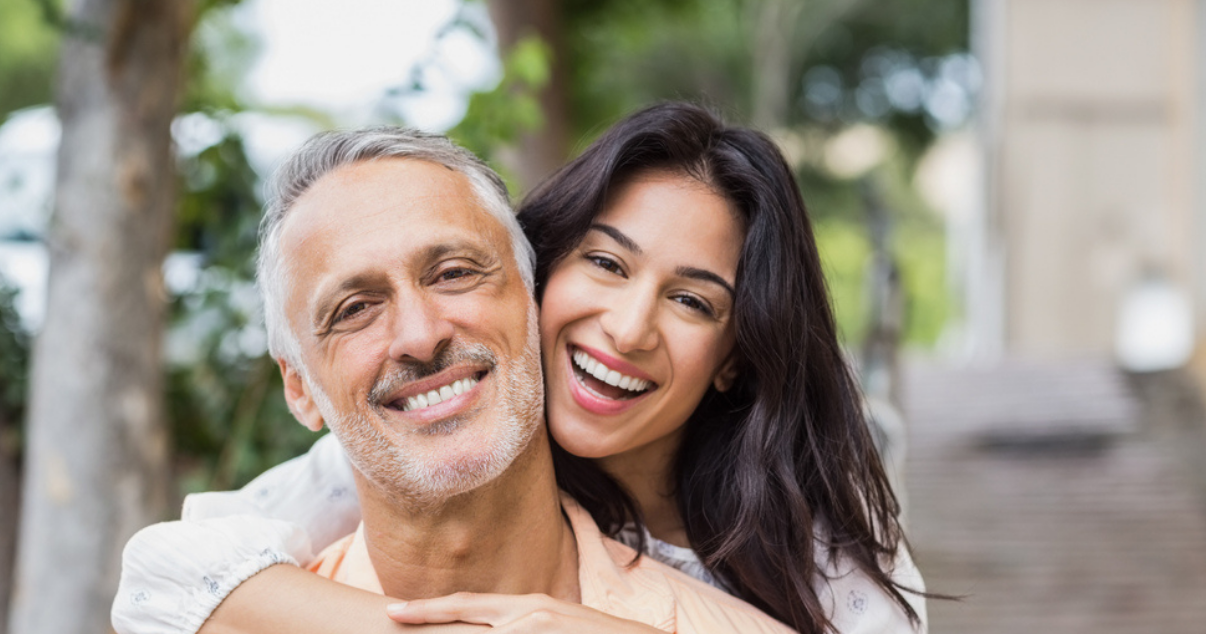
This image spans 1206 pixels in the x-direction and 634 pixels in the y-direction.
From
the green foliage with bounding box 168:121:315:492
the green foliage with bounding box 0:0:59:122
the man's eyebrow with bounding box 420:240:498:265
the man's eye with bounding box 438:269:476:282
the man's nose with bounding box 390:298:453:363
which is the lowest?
the green foliage with bounding box 0:0:59:122

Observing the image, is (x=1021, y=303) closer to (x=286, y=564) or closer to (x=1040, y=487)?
(x=1040, y=487)

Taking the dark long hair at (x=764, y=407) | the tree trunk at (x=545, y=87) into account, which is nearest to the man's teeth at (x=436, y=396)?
the dark long hair at (x=764, y=407)

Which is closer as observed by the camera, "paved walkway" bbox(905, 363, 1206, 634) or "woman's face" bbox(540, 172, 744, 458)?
"woman's face" bbox(540, 172, 744, 458)

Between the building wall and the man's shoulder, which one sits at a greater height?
the man's shoulder

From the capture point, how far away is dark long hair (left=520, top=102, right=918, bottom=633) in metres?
2.57

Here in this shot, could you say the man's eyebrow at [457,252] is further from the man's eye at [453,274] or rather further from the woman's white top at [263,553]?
the woman's white top at [263,553]

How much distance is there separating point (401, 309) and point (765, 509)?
0.92 meters

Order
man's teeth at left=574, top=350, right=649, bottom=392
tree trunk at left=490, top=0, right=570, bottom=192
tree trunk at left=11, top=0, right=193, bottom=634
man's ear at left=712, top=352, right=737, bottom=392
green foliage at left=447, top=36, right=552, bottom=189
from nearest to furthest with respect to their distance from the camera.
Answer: man's teeth at left=574, top=350, right=649, bottom=392 < man's ear at left=712, top=352, right=737, bottom=392 < tree trunk at left=11, top=0, right=193, bottom=634 < green foliage at left=447, top=36, right=552, bottom=189 < tree trunk at left=490, top=0, right=570, bottom=192

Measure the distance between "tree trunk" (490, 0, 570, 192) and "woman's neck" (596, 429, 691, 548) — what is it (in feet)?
14.0

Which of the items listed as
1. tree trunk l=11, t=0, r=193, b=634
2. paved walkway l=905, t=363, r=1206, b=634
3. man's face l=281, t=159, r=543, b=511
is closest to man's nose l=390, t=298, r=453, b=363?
man's face l=281, t=159, r=543, b=511

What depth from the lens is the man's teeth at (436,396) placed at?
216 cm

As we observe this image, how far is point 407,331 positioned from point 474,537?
0.43 meters

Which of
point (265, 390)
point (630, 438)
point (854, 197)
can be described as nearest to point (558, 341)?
point (630, 438)

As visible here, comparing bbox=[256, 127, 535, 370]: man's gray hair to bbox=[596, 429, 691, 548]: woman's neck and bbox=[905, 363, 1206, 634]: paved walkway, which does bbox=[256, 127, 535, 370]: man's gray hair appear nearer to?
bbox=[596, 429, 691, 548]: woman's neck
